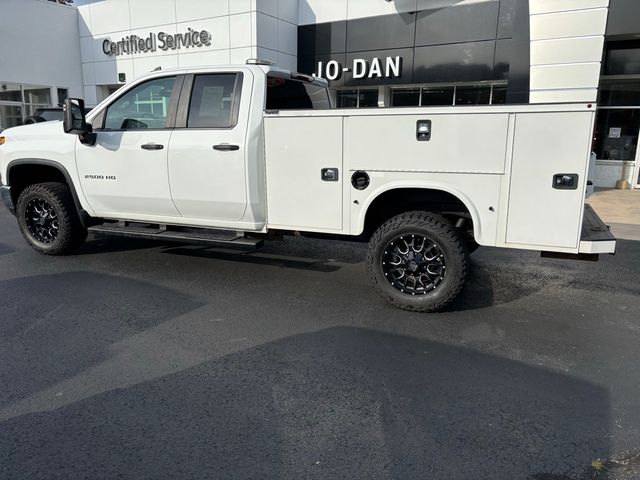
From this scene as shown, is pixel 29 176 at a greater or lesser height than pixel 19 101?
lesser

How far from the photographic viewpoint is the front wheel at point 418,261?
4.50 meters

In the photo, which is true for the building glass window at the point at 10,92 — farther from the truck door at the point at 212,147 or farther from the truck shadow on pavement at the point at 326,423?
the truck shadow on pavement at the point at 326,423

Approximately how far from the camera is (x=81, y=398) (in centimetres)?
325

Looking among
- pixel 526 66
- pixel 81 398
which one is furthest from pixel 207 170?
pixel 526 66

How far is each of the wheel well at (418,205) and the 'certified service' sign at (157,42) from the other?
533 inches

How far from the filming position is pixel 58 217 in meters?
6.19

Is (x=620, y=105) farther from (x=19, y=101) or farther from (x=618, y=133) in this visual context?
(x=19, y=101)

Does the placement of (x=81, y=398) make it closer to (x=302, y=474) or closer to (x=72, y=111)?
(x=302, y=474)

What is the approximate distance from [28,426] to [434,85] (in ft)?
46.5

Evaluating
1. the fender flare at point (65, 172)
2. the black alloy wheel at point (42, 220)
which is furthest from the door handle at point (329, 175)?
the black alloy wheel at point (42, 220)

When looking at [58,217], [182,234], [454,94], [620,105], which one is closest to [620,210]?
[620,105]

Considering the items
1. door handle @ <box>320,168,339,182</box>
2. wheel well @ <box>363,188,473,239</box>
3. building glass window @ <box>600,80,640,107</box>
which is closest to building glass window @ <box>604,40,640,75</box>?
building glass window @ <box>600,80,640,107</box>

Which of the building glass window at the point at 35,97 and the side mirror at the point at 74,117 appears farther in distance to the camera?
the building glass window at the point at 35,97

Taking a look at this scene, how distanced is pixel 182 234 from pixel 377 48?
38.1ft
